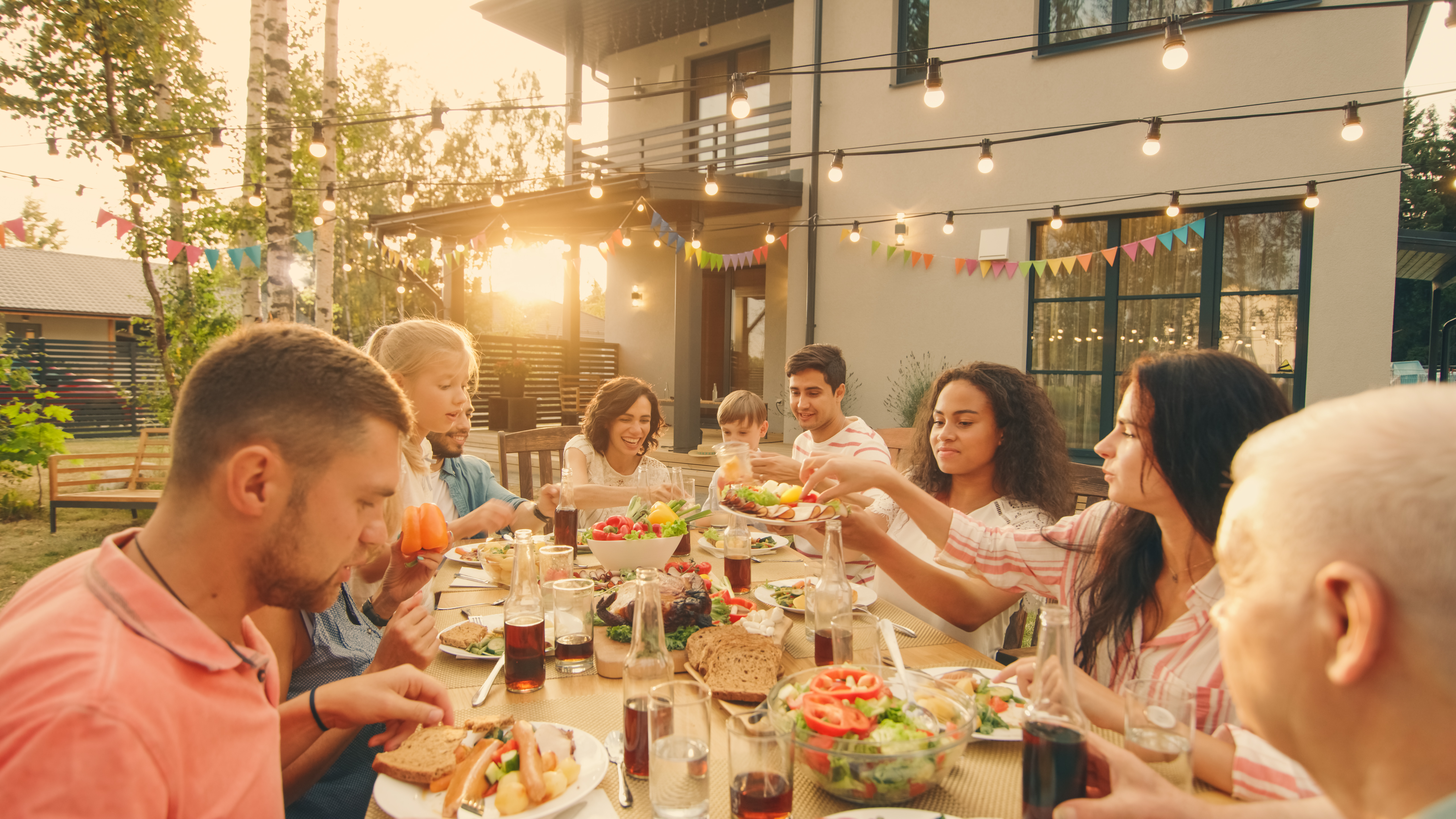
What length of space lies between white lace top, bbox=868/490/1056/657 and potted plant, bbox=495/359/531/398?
1186 centimetres

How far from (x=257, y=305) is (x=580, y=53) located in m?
7.32

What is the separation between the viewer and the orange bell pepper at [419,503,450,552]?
1819 mm

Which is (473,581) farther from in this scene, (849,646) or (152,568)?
(152,568)

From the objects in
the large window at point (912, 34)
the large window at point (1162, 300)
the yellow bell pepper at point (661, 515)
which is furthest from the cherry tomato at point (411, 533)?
the large window at point (912, 34)

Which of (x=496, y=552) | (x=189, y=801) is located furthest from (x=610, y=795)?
A: (x=496, y=552)

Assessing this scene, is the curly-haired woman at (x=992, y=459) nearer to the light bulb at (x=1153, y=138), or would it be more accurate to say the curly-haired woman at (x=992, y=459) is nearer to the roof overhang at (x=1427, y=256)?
the light bulb at (x=1153, y=138)

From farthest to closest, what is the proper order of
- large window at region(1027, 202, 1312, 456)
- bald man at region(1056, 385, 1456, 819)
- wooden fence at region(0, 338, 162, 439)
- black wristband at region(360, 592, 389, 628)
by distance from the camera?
wooden fence at region(0, 338, 162, 439)
large window at region(1027, 202, 1312, 456)
black wristband at region(360, 592, 389, 628)
bald man at region(1056, 385, 1456, 819)

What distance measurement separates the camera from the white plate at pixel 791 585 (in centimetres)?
224

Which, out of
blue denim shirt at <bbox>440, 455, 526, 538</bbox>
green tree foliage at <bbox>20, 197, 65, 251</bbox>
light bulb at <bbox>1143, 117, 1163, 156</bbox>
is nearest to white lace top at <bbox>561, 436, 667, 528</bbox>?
blue denim shirt at <bbox>440, 455, 526, 538</bbox>

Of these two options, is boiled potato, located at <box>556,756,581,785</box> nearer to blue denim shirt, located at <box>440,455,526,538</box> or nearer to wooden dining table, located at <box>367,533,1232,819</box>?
wooden dining table, located at <box>367,533,1232,819</box>

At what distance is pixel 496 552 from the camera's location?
2598mm

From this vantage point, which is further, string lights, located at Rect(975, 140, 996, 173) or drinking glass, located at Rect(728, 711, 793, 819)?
string lights, located at Rect(975, 140, 996, 173)

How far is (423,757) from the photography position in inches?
50.3

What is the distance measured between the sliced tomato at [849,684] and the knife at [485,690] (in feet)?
2.47
